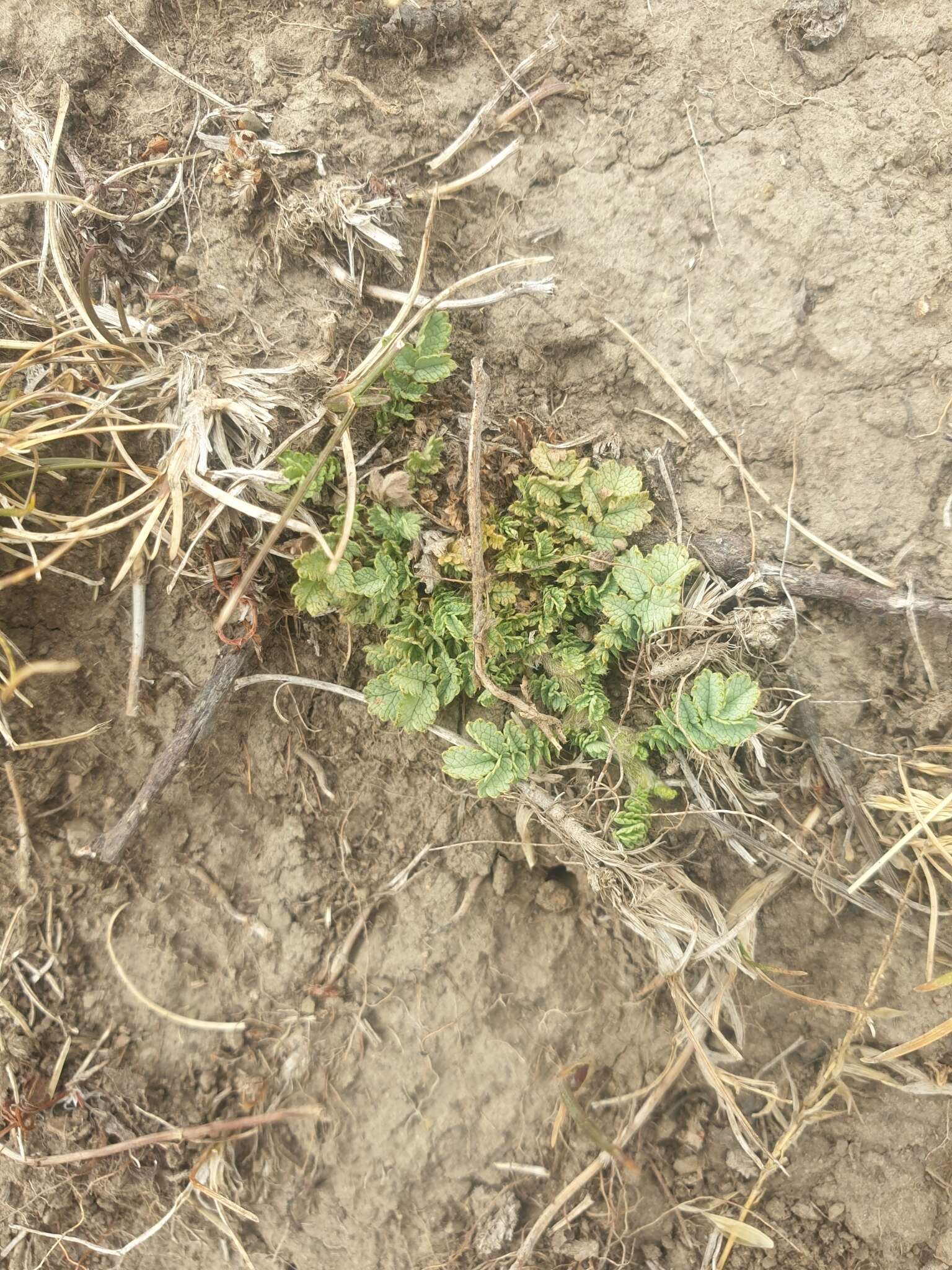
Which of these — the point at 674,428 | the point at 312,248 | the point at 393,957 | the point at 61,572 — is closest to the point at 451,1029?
the point at 393,957

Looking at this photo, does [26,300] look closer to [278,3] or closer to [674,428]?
[278,3]

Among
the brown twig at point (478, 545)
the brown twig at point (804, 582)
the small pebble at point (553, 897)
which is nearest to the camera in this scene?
the brown twig at point (478, 545)

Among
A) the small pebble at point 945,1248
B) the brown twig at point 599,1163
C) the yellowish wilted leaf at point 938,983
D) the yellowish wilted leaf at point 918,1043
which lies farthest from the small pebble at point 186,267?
the small pebble at point 945,1248

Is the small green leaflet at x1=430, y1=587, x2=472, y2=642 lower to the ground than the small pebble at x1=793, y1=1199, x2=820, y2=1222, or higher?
higher

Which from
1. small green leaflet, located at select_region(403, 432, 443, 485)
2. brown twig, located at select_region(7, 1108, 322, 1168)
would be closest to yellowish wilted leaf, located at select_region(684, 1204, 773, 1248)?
brown twig, located at select_region(7, 1108, 322, 1168)

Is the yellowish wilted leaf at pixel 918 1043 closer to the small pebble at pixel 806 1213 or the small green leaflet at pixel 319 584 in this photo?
the small pebble at pixel 806 1213

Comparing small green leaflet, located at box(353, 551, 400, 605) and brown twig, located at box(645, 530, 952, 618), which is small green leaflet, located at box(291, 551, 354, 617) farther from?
brown twig, located at box(645, 530, 952, 618)
